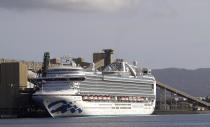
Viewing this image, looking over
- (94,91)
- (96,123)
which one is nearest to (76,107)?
(94,91)

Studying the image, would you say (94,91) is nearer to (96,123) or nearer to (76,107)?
(76,107)

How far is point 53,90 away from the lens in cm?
13362

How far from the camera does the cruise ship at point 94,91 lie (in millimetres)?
Result: 131750

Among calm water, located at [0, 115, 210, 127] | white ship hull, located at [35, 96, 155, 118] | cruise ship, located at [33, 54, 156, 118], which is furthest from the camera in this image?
cruise ship, located at [33, 54, 156, 118]

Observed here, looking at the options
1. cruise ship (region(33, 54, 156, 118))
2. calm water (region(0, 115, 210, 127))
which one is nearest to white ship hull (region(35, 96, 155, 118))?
cruise ship (region(33, 54, 156, 118))

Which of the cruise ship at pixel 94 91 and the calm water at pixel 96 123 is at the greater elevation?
the cruise ship at pixel 94 91

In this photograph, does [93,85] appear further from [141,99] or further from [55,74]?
[141,99]

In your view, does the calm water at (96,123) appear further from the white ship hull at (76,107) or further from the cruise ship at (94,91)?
the cruise ship at (94,91)

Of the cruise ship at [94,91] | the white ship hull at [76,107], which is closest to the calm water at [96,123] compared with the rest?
the white ship hull at [76,107]

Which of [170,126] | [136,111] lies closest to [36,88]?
[136,111]

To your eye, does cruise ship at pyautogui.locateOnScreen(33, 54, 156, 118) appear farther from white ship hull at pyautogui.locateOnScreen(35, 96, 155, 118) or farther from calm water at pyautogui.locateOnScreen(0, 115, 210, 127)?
calm water at pyautogui.locateOnScreen(0, 115, 210, 127)

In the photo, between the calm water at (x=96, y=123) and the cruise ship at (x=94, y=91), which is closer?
the calm water at (x=96, y=123)

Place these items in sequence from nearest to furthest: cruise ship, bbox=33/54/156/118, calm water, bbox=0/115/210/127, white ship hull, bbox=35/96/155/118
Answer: calm water, bbox=0/115/210/127 → white ship hull, bbox=35/96/155/118 → cruise ship, bbox=33/54/156/118

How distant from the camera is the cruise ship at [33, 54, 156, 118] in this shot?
132 metres
